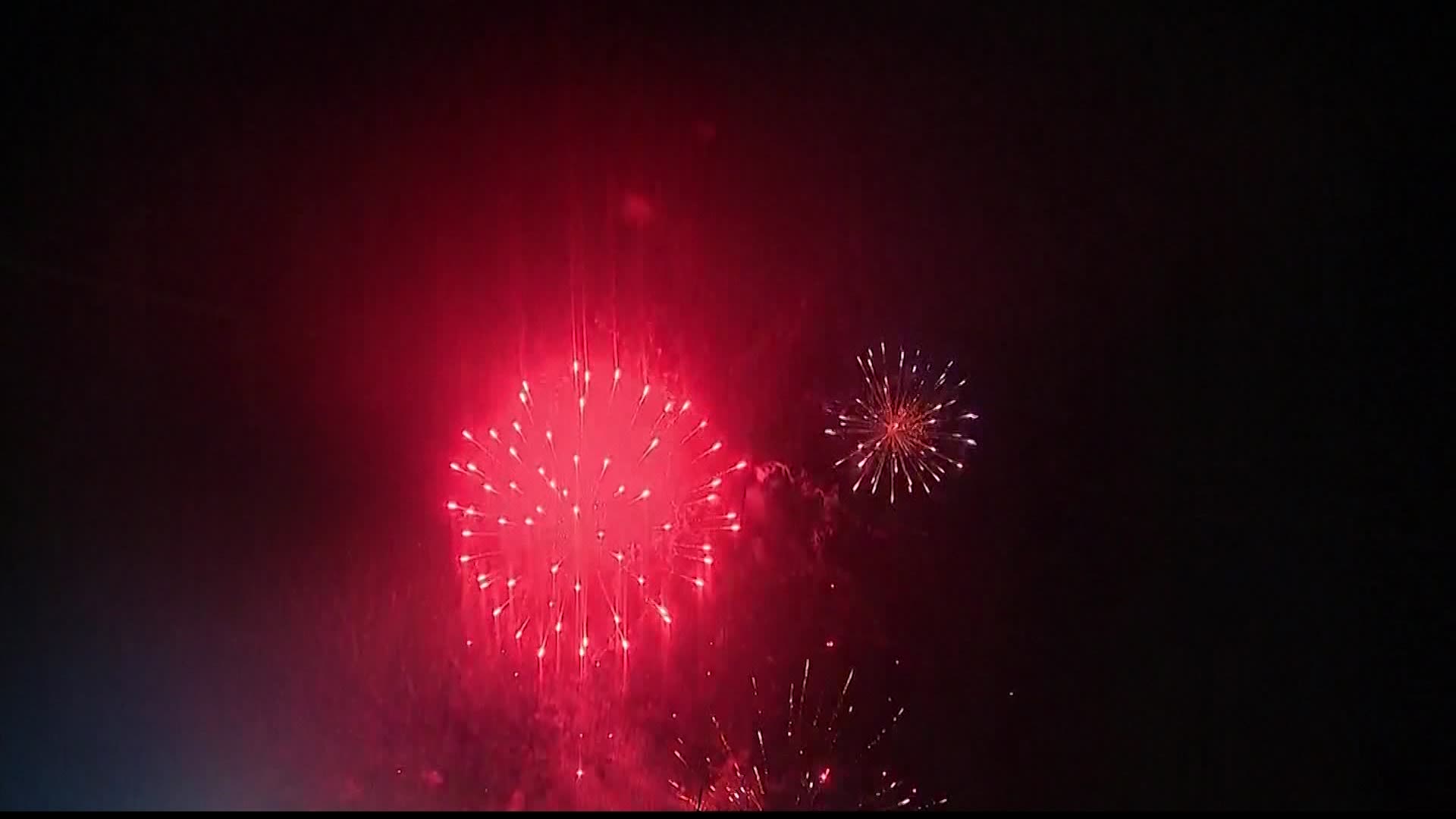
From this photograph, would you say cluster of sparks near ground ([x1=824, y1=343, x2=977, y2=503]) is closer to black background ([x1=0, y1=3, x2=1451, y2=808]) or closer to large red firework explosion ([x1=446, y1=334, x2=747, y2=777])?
black background ([x1=0, y1=3, x2=1451, y2=808])

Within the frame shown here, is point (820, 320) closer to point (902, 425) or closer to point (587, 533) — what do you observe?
point (902, 425)

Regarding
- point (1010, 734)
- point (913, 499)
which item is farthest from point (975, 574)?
point (1010, 734)

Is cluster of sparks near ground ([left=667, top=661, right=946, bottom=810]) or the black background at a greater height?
the black background

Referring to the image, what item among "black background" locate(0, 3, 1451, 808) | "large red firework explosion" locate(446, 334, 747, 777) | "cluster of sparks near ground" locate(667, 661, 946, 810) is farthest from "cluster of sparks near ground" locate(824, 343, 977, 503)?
"cluster of sparks near ground" locate(667, 661, 946, 810)

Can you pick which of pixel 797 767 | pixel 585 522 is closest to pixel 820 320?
pixel 585 522

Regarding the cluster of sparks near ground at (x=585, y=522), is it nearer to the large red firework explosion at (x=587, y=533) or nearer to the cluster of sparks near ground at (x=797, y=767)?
the large red firework explosion at (x=587, y=533)

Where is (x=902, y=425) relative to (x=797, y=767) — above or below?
above

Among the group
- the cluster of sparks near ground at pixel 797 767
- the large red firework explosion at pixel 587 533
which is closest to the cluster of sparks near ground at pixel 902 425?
the large red firework explosion at pixel 587 533
